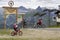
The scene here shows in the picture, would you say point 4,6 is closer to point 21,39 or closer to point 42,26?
point 42,26

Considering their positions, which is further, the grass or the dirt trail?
the dirt trail

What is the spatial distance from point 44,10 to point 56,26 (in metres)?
1.20

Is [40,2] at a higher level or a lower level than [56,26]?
higher

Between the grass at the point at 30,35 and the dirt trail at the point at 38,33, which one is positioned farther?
the dirt trail at the point at 38,33

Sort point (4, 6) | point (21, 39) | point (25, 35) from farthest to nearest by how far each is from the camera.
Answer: point (4, 6), point (25, 35), point (21, 39)

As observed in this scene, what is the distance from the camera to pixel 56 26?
59.8 ft

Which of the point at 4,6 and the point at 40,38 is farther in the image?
the point at 4,6

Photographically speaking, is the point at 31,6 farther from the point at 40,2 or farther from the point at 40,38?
the point at 40,38

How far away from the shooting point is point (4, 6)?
1792 centimetres

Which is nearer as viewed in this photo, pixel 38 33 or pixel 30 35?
pixel 30 35

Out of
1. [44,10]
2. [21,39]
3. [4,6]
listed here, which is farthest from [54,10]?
[21,39]

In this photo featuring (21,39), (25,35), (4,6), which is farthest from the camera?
(4,6)

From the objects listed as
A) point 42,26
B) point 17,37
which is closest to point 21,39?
point 17,37

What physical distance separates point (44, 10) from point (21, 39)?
417 cm
